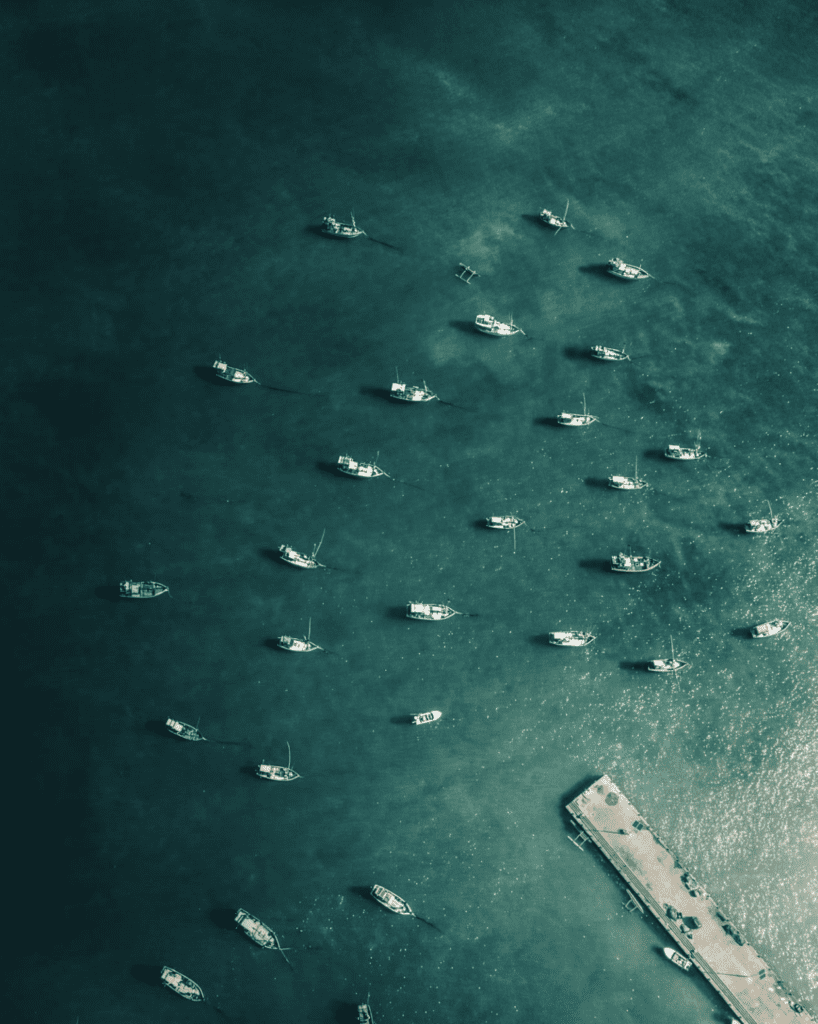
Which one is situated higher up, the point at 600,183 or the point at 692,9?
the point at 692,9

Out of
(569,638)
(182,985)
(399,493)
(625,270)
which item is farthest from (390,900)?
(625,270)

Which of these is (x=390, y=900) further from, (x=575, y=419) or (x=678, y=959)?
(x=575, y=419)

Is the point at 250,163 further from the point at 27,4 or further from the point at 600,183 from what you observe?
the point at 600,183

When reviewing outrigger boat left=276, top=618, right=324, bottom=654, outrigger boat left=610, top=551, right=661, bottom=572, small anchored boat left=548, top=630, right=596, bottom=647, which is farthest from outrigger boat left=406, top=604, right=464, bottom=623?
outrigger boat left=610, top=551, right=661, bottom=572

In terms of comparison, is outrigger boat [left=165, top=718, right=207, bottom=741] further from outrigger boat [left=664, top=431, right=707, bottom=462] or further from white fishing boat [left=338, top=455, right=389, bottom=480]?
outrigger boat [left=664, top=431, right=707, bottom=462]

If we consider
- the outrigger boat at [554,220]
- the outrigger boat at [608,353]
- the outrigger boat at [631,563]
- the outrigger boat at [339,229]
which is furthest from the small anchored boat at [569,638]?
the outrigger boat at [339,229]

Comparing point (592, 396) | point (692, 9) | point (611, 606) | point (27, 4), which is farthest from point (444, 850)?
point (27, 4)
